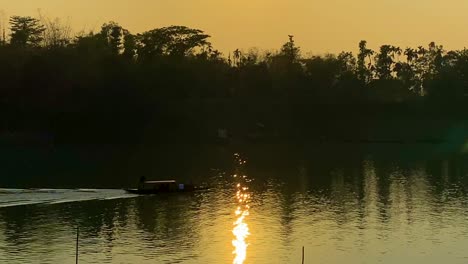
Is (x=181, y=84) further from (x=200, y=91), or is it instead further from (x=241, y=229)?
(x=241, y=229)

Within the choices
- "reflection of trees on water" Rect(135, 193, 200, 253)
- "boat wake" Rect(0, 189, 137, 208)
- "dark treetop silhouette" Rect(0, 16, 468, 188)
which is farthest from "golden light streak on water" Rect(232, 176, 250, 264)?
"dark treetop silhouette" Rect(0, 16, 468, 188)

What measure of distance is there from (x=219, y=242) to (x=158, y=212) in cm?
1019

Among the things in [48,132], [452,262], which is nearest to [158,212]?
[452,262]

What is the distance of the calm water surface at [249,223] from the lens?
36.9 metres

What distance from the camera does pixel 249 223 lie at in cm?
4547

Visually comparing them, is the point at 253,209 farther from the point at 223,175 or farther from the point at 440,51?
the point at 440,51

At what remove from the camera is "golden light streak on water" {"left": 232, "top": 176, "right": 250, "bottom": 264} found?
121 ft

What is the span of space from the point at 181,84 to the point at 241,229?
259ft

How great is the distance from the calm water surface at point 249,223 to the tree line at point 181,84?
50.7 meters

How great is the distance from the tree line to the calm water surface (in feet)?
166

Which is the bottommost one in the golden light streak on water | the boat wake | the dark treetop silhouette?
the golden light streak on water

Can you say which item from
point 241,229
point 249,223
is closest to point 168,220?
point 249,223

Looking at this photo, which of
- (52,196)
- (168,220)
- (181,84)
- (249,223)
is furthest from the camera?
(181,84)

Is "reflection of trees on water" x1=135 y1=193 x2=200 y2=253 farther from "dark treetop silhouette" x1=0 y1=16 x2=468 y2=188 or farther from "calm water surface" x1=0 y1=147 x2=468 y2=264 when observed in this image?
"dark treetop silhouette" x1=0 y1=16 x2=468 y2=188
